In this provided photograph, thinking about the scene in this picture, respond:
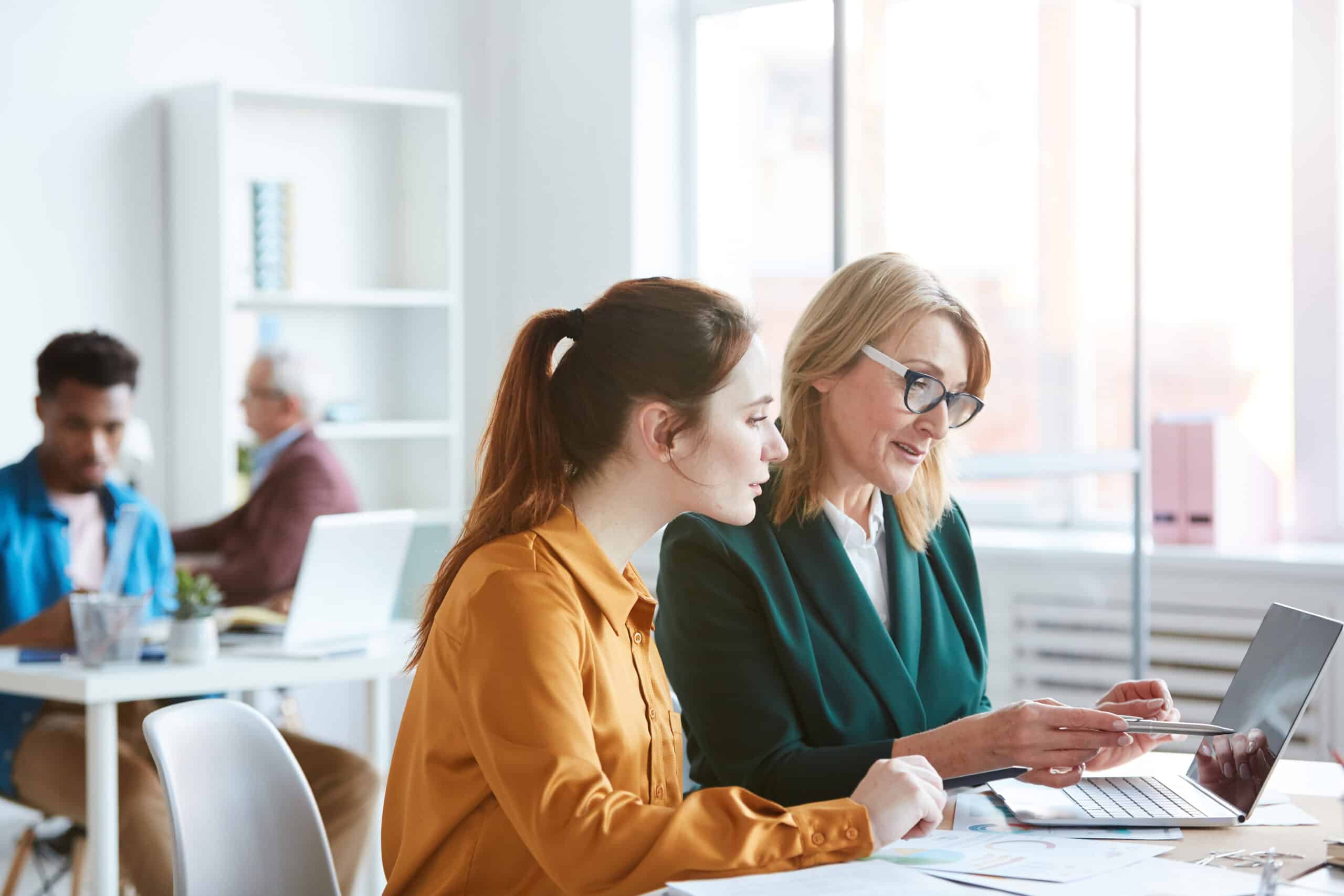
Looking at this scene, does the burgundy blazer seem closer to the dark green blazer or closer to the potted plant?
the potted plant

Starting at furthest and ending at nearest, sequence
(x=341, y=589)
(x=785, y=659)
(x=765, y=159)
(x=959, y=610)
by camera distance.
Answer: (x=765, y=159) → (x=341, y=589) → (x=959, y=610) → (x=785, y=659)

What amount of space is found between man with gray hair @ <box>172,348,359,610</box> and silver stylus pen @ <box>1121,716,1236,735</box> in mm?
2764

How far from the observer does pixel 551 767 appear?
4.30 feet

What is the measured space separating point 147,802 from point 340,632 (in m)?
0.49

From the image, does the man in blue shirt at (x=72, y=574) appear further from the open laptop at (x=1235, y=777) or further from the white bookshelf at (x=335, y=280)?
the open laptop at (x=1235, y=777)

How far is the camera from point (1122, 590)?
3594mm

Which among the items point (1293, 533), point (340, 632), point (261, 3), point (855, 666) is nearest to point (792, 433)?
point (855, 666)

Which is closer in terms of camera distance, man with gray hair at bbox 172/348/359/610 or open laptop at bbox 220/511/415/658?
open laptop at bbox 220/511/415/658

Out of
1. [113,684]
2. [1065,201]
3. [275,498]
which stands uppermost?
[1065,201]

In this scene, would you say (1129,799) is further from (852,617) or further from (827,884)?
(827,884)

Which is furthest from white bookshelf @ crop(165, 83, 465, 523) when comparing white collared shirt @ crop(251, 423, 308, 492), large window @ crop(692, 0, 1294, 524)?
large window @ crop(692, 0, 1294, 524)

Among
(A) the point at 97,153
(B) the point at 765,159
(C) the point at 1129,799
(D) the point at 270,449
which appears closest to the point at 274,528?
(D) the point at 270,449

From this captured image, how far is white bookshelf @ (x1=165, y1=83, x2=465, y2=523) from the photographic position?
4082mm

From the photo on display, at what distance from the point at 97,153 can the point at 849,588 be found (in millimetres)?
3007
